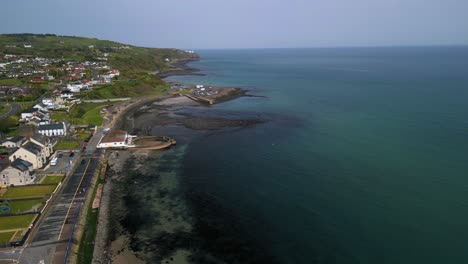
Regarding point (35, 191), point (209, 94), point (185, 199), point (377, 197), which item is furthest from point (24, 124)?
point (377, 197)

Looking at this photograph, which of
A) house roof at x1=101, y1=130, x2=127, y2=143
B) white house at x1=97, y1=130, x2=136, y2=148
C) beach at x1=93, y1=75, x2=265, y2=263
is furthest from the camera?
house roof at x1=101, y1=130, x2=127, y2=143

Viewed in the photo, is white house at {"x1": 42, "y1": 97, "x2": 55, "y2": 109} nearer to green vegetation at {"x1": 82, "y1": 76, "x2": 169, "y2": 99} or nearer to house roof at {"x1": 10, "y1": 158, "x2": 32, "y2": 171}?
green vegetation at {"x1": 82, "y1": 76, "x2": 169, "y2": 99}

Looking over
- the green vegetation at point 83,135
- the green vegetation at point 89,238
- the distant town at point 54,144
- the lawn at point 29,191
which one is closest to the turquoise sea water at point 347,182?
the green vegetation at point 89,238

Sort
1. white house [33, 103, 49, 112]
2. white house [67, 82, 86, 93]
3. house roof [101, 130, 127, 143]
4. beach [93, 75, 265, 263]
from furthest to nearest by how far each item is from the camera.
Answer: white house [67, 82, 86, 93], white house [33, 103, 49, 112], house roof [101, 130, 127, 143], beach [93, 75, 265, 263]

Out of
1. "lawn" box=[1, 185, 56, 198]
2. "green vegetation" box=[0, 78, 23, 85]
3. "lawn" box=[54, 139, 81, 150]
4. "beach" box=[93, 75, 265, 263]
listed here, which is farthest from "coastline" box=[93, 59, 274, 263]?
"green vegetation" box=[0, 78, 23, 85]

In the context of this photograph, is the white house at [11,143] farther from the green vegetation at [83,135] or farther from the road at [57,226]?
the road at [57,226]
